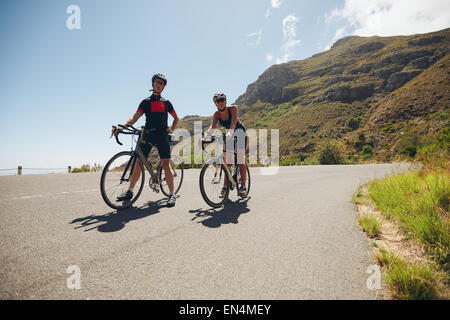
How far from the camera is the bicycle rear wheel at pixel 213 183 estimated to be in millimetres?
3611

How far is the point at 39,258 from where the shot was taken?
1.73 meters

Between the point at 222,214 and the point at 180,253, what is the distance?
4.91ft

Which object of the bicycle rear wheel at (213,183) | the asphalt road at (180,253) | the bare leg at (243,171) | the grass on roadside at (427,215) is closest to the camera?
the asphalt road at (180,253)

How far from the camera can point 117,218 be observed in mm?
2943

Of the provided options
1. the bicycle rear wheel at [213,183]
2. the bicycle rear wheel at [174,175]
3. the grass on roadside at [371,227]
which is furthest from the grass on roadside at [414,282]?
the bicycle rear wheel at [174,175]

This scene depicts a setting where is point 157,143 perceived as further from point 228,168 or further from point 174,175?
point 228,168

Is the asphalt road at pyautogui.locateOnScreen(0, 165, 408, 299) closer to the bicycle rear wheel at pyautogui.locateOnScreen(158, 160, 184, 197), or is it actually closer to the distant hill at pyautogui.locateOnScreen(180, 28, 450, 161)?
the bicycle rear wheel at pyautogui.locateOnScreen(158, 160, 184, 197)

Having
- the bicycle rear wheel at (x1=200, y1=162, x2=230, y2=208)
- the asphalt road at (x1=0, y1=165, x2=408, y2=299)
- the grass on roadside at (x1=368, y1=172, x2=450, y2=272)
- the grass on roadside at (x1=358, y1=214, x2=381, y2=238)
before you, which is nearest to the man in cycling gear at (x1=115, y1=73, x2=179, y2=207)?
the bicycle rear wheel at (x1=200, y1=162, x2=230, y2=208)

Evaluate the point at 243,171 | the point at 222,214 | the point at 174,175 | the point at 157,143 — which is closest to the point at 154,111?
the point at 157,143

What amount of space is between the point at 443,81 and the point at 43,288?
66515 mm

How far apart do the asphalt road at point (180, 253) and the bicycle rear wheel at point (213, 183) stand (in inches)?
13.1

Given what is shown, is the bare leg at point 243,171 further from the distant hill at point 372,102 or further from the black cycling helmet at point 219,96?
the distant hill at point 372,102

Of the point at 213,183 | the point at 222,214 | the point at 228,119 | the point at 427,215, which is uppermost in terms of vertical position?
the point at 228,119

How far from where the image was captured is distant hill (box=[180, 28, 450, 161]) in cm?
3834
